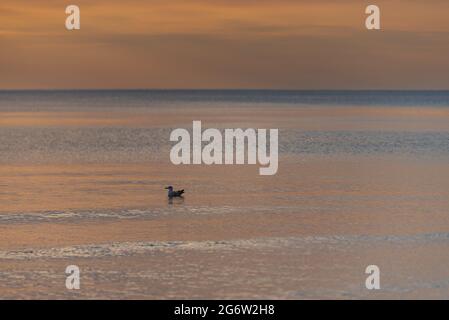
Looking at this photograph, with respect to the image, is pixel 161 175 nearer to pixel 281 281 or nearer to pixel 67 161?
pixel 67 161

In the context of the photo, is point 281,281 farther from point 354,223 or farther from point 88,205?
point 88,205

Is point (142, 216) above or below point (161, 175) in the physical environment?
below

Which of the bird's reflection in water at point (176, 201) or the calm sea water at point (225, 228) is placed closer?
the calm sea water at point (225, 228)

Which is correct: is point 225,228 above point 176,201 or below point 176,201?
below

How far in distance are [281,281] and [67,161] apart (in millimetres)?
30553

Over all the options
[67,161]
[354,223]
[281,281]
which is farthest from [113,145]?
[281,281]

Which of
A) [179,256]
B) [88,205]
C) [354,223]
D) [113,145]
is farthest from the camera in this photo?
[113,145]

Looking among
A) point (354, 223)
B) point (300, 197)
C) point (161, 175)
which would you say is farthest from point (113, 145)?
point (354, 223)

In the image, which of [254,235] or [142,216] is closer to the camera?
[254,235]

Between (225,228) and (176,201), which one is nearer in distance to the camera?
(225,228)

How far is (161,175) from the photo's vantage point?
146ft

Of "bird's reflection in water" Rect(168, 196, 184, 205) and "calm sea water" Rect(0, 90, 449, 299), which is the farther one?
"bird's reflection in water" Rect(168, 196, 184, 205)
